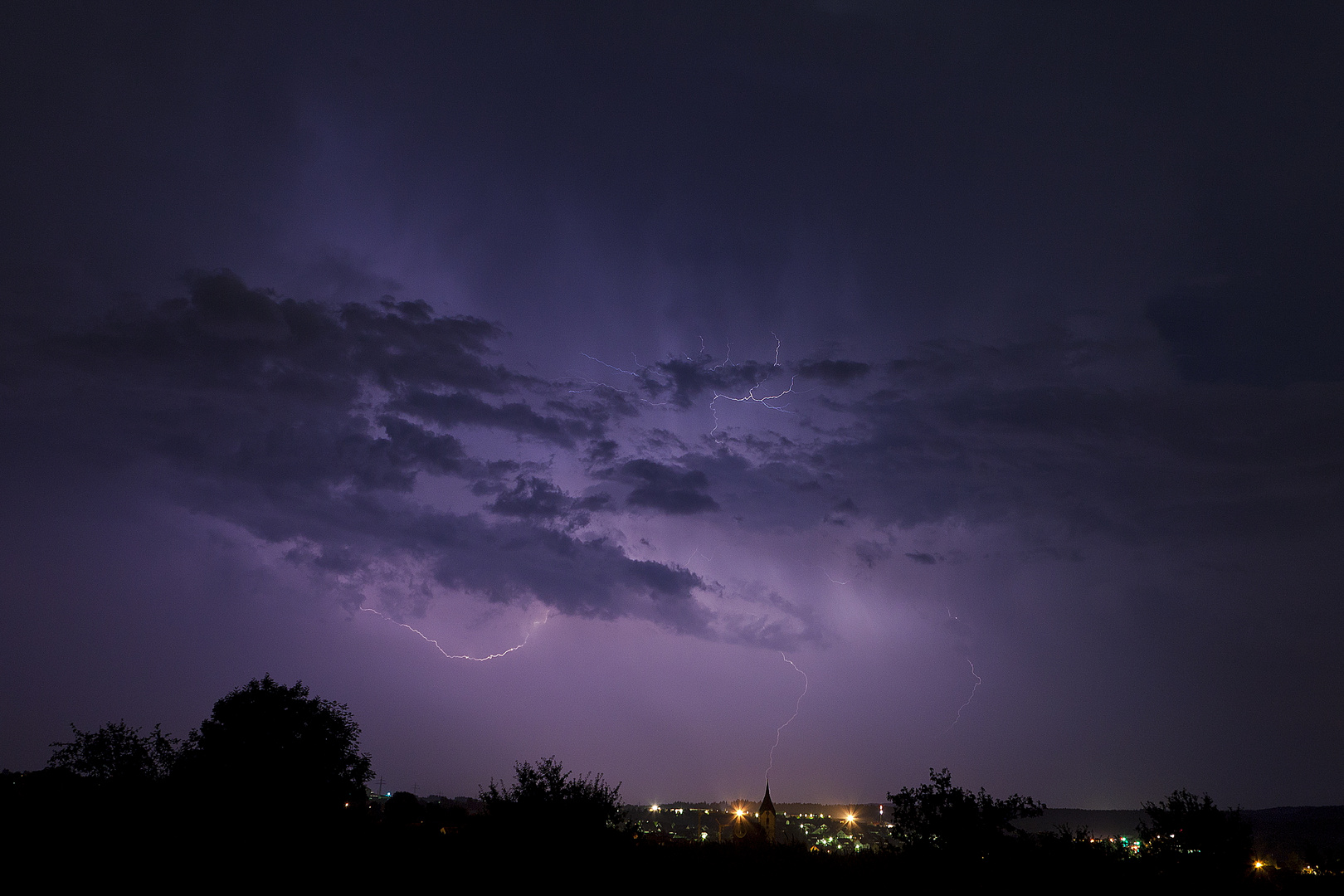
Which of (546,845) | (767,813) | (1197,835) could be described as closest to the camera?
(546,845)

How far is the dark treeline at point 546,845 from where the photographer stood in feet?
65.3

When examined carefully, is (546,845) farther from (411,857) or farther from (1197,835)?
(1197,835)

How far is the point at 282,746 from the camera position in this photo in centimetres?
4188

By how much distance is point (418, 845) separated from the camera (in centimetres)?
2278

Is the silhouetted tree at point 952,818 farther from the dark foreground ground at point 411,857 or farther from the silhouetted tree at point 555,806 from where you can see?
the silhouetted tree at point 555,806

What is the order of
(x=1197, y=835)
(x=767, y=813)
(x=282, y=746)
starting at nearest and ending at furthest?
(x=1197, y=835) < (x=282, y=746) < (x=767, y=813)

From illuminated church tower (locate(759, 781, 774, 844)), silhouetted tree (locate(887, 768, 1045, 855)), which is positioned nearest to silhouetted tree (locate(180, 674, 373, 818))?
silhouetted tree (locate(887, 768, 1045, 855))

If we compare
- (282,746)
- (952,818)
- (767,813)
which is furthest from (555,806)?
(767,813)

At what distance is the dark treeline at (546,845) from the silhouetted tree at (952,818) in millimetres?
49

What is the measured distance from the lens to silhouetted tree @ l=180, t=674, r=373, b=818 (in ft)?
127

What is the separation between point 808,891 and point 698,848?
6540 millimetres

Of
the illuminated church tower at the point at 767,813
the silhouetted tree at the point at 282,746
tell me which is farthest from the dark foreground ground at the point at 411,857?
the illuminated church tower at the point at 767,813

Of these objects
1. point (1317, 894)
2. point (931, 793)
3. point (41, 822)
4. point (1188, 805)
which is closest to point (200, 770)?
point (41, 822)

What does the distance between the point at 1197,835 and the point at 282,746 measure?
46074mm
